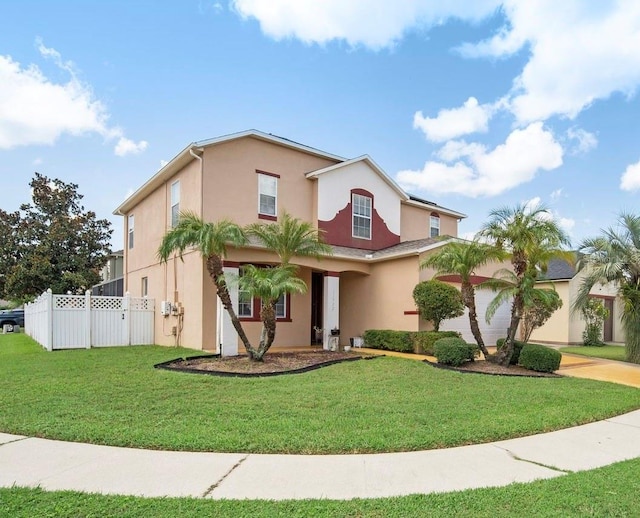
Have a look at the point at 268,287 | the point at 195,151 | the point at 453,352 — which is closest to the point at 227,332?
the point at 268,287

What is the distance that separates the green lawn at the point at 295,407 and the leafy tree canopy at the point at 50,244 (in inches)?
807

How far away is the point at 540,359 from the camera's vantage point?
10.8 m

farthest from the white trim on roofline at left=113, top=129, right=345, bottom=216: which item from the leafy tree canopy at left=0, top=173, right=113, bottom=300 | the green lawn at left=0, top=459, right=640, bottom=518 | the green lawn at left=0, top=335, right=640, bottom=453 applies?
the leafy tree canopy at left=0, top=173, right=113, bottom=300

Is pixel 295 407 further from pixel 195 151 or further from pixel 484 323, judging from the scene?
pixel 484 323

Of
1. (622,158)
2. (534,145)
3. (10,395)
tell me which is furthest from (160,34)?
(622,158)

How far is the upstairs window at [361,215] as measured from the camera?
17516mm

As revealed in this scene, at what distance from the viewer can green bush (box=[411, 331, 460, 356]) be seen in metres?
13.8

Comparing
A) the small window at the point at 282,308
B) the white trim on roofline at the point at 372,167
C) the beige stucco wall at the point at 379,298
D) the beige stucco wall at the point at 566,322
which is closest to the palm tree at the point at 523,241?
the beige stucco wall at the point at 379,298

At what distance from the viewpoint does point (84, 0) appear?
39.9 feet

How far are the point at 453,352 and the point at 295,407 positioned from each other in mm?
5908

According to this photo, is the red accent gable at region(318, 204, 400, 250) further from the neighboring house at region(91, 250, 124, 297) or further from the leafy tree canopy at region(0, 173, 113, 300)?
the leafy tree canopy at region(0, 173, 113, 300)

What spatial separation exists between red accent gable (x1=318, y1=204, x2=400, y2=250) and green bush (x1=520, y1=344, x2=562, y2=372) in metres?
7.90

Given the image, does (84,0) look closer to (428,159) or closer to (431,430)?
(431,430)

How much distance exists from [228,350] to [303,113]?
34.2 ft
